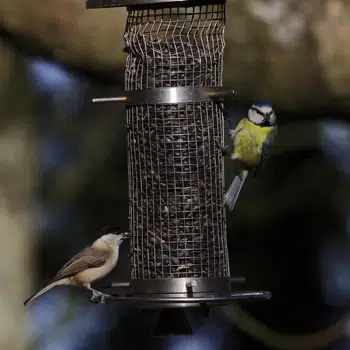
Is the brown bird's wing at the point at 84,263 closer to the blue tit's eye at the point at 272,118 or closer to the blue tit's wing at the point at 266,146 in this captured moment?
the blue tit's wing at the point at 266,146

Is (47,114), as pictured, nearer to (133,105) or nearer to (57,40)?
(57,40)

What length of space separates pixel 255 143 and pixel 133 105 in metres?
0.95

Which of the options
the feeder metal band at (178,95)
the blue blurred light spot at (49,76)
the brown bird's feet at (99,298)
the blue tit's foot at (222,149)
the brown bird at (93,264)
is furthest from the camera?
the blue blurred light spot at (49,76)

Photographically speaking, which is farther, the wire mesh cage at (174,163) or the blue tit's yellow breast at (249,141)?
the blue tit's yellow breast at (249,141)

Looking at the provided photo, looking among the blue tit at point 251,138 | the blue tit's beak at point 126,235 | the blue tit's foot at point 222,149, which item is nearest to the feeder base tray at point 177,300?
the blue tit's beak at point 126,235

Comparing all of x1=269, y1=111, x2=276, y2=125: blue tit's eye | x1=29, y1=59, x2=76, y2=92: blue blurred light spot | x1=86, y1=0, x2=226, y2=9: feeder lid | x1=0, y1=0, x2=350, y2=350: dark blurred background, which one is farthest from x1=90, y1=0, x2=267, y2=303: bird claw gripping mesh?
x1=29, y1=59, x2=76, y2=92: blue blurred light spot

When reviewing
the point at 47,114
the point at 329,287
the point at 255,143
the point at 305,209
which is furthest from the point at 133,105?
the point at 329,287

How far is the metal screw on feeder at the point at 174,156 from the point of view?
5504 millimetres

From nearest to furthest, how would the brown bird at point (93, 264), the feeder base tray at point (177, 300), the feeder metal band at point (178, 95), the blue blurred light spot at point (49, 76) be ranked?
the feeder base tray at point (177, 300) → the feeder metal band at point (178, 95) → the brown bird at point (93, 264) → the blue blurred light spot at point (49, 76)

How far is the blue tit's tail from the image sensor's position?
5.87 meters

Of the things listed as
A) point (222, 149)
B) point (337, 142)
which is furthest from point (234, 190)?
point (337, 142)

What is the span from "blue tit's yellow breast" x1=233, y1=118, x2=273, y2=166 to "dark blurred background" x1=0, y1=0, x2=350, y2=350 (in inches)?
11.3

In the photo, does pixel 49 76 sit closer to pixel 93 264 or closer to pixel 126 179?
pixel 126 179

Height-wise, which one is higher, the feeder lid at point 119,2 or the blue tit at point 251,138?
the feeder lid at point 119,2
